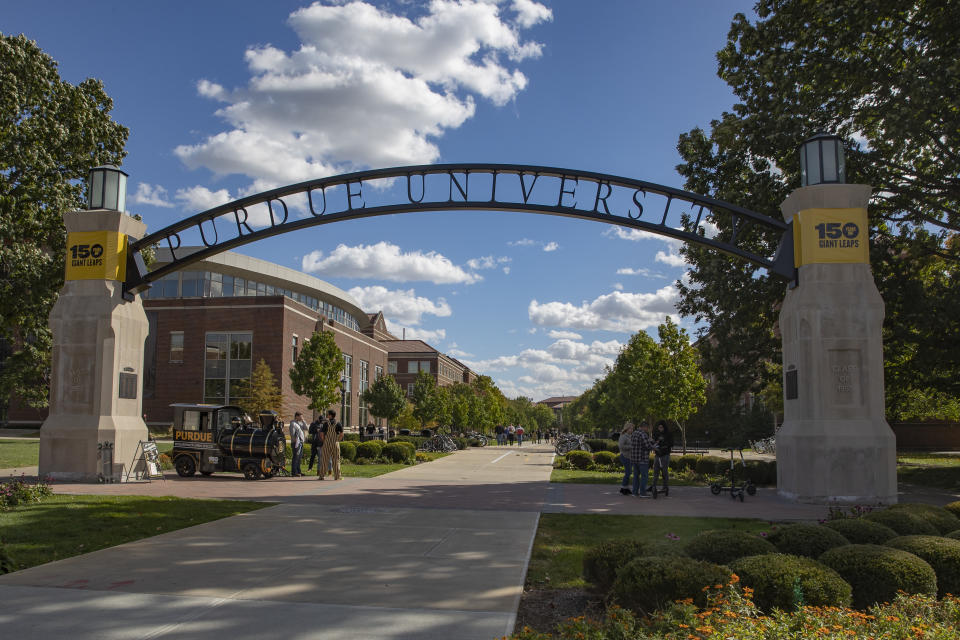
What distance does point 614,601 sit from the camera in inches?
211

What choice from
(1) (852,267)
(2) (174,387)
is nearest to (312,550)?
(1) (852,267)

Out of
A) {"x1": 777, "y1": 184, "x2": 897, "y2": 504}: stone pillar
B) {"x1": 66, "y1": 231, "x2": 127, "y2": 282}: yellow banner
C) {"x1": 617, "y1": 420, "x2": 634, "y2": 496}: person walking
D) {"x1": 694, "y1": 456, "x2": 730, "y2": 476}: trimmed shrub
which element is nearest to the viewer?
{"x1": 777, "y1": 184, "x2": 897, "y2": 504}: stone pillar

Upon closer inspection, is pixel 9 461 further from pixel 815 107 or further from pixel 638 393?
pixel 638 393

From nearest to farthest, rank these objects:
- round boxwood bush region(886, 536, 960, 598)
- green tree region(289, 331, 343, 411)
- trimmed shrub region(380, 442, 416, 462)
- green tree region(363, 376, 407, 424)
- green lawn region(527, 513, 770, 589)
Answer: round boxwood bush region(886, 536, 960, 598), green lawn region(527, 513, 770, 589), trimmed shrub region(380, 442, 416, 462), green tree region(289, 331, 343, 411), green tree region(363, 376, 407, 424)

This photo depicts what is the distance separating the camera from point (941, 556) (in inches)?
226

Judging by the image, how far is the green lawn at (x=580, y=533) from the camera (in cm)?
702

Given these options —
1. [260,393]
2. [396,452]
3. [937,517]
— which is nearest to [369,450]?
[396,452]

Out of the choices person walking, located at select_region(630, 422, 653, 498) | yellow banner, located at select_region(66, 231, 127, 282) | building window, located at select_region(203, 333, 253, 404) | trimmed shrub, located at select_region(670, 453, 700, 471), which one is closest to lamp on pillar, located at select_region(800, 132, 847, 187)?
person walking, located at select_region(630, 422, 653, 498)

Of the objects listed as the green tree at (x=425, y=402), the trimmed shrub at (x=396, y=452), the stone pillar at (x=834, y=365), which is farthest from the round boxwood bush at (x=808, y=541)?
the green tree at (x=425, y=402)

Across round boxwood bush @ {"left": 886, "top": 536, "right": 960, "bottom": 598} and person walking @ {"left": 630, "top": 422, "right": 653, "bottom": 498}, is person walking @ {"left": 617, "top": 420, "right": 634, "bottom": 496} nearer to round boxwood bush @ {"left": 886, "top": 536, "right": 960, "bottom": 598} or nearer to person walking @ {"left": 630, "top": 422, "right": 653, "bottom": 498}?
person walking @ {"left": 630, "top": 422, "right": 653, "bottom": 498}

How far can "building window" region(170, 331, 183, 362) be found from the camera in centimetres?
4759

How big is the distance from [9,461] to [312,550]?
17620 mm

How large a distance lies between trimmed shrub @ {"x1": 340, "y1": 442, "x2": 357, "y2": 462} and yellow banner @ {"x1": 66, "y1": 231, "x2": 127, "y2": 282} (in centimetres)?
1049

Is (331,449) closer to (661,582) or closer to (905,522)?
(905,522)
